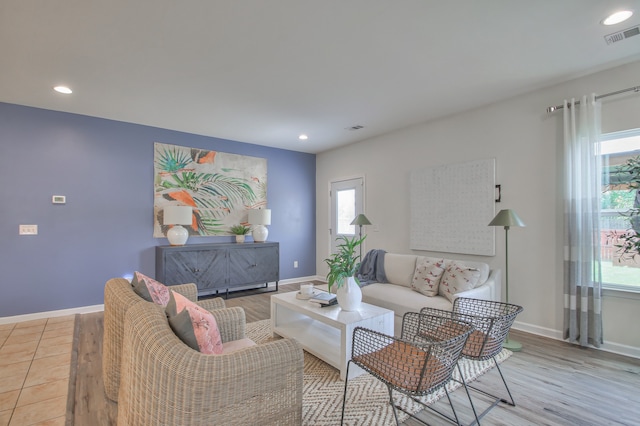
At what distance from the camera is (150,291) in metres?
1.99

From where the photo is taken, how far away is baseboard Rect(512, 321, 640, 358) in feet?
9.12

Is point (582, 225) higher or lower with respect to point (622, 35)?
lower

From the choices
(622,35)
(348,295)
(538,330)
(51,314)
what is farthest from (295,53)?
(51,314)

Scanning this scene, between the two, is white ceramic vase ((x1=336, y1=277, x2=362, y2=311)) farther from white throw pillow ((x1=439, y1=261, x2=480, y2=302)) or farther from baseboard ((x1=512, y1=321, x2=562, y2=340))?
baseboard ((x1=512, y1=321, x2=562, y2=340))

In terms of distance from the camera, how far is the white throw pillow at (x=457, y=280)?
3.10m

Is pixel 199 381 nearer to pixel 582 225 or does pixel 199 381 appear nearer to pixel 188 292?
pixel 188 292

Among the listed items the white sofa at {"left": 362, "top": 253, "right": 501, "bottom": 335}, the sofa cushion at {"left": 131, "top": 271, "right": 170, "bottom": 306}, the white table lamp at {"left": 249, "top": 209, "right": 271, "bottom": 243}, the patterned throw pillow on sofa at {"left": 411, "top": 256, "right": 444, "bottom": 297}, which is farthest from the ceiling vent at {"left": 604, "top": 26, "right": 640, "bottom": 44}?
→ the white table lamp at {"left": 249, "top": 209, "right": 271, "bottom": 243}

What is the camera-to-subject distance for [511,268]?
3.55m

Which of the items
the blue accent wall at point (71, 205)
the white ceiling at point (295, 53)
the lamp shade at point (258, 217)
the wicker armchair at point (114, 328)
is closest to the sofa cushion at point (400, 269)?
the white ceiling at point (295, 53)

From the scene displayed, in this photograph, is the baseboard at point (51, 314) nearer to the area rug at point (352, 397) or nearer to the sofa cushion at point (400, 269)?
the area rug at point (352, 397)

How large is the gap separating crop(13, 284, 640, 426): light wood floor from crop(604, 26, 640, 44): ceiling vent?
2.72 metres

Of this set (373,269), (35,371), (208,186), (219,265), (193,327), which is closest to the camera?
(193,327)

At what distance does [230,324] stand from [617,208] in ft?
12.1

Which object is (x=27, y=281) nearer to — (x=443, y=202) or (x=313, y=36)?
(x=313, y=36)
